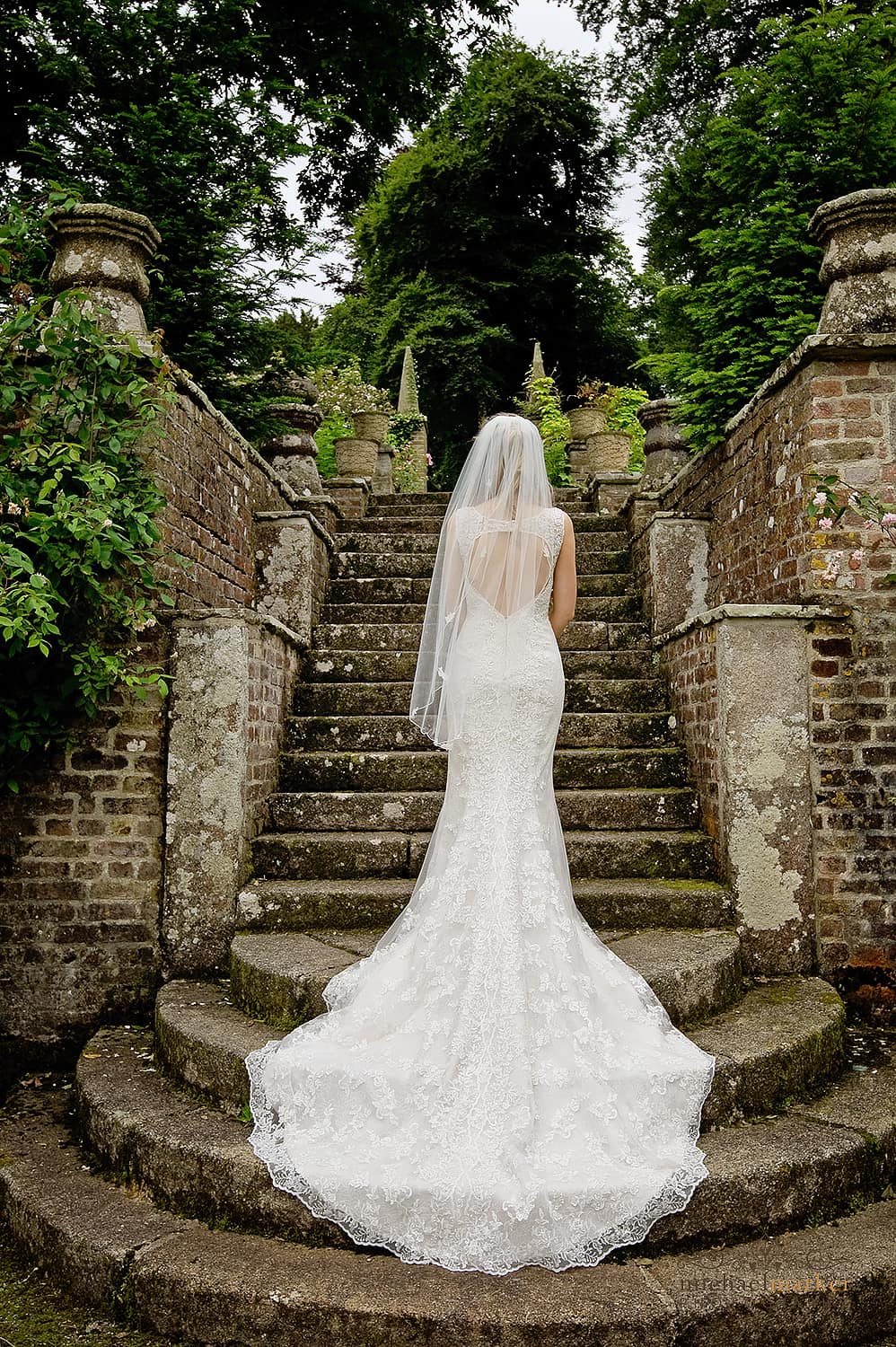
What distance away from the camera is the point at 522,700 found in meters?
3.50

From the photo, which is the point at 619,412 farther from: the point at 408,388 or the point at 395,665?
the point at 395,665

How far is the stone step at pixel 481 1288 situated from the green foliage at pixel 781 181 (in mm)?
4265

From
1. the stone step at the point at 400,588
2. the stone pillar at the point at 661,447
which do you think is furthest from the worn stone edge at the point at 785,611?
the stone pillar at the point at 661,447

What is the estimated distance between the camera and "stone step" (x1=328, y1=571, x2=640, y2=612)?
677 cm

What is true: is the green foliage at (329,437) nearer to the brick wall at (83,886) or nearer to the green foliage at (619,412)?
the green foliage at (619,412)

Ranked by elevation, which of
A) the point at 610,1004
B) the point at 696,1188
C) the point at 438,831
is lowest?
the point at 696,1188

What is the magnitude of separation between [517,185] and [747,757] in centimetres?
2404

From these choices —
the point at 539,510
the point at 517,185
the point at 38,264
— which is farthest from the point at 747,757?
the point at 517,185

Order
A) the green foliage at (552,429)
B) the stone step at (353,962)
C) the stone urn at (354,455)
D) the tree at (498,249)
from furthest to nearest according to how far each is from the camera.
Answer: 1. the tree at (498,249)
2. the green foliage at (552,429)
3. the stone urn at (354,455)
4. the stone step at (353,962)

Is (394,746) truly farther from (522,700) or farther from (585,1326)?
(585,1326)

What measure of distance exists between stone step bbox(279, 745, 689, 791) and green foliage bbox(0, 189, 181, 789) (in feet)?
4.02

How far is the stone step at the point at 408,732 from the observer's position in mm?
5293

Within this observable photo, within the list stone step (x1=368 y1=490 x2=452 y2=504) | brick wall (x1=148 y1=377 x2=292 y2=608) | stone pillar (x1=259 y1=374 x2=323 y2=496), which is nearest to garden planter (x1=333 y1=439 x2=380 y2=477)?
stone step (x1=368 y1=490 x2=452 y2=504)

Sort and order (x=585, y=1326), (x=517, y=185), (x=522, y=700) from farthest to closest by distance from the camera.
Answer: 1. (x=517, y=185)
2. (x=522, y=700)
3. (x=585, y=1326)
